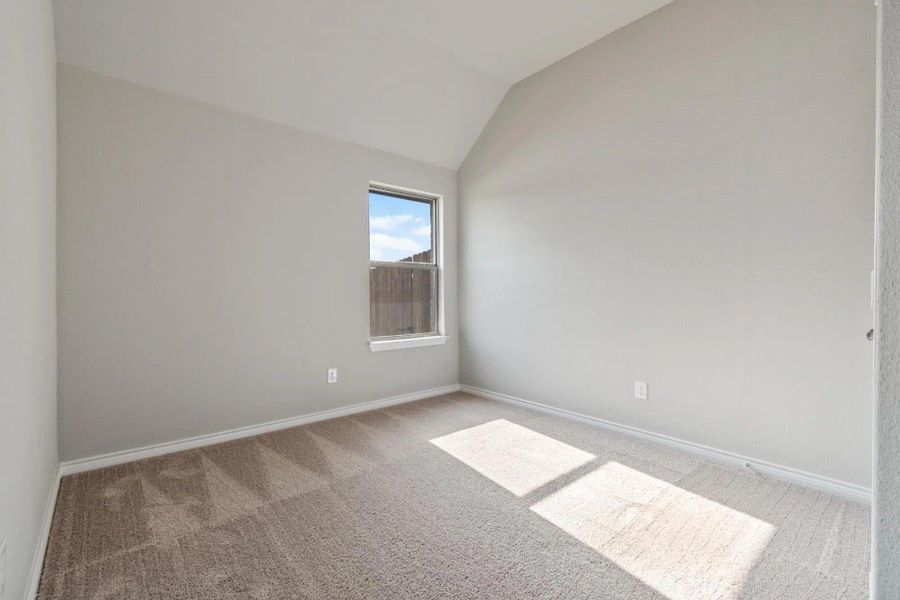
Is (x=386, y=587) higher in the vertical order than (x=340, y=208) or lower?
lower

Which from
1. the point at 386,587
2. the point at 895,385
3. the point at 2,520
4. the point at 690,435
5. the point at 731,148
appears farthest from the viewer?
the point at 690,435

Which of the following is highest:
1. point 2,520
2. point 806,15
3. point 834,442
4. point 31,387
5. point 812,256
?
point 806,15

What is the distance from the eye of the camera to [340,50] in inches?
113

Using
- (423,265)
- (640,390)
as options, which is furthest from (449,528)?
(423,265)

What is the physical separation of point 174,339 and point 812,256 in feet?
12.4

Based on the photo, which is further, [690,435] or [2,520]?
[690,435]

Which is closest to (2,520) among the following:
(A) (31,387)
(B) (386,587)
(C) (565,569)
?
(A) (31,387)

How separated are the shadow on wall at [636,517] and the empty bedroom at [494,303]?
2cm

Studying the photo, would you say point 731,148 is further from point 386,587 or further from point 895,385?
point 386,587

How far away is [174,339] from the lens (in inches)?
105

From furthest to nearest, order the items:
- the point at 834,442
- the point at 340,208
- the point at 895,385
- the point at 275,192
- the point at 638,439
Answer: the point at 340,208
the point at 275,192
the point at 638,439
the point at 834,442
the point at 895,385

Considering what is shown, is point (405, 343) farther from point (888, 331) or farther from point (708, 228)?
point (888, 331)

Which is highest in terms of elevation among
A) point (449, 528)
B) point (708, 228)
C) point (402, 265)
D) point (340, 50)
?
point (340, 50)

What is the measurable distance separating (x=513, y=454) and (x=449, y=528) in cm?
90
